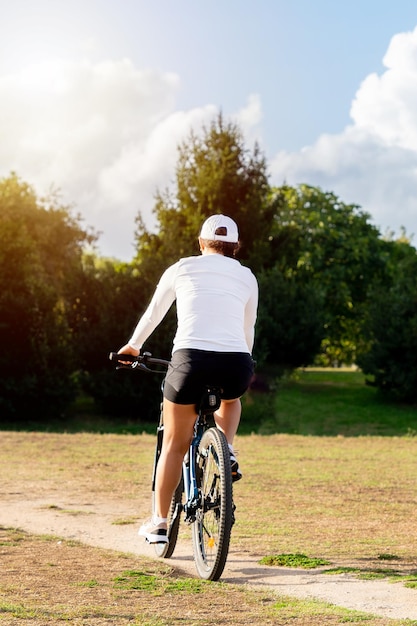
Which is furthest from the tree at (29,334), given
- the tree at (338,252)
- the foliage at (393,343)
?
the tree at (338,252)

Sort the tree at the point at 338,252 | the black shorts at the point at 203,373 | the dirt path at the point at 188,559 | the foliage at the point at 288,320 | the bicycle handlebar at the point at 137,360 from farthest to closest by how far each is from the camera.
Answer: the tree at the point at 338,252, the foliage at the point at 288,320, the bicycle handlebar at the point at 137,360, the black shorts at the point at 203,373, the dirt path at the point at 188,559

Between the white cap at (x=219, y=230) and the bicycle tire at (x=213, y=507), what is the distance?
135 cm

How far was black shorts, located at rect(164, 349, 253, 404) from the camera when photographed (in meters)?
6.49

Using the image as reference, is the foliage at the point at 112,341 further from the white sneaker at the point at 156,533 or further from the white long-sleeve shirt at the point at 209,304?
the white long-sleeve shirt at the point at 209,304

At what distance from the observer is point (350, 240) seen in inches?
1818

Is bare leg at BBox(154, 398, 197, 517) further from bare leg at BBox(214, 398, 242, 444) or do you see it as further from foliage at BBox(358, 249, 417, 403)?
foliage at BBox(358, 249, 417, 403)

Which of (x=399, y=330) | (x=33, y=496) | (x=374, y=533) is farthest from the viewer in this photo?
(x=399, y=330)

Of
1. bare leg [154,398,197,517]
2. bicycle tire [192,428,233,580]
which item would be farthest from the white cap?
bicycle tire [192,428,233,580]

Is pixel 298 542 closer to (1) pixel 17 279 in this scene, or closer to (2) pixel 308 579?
(2) pixel 308 579

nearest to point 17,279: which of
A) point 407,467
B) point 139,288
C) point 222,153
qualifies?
point 139,288

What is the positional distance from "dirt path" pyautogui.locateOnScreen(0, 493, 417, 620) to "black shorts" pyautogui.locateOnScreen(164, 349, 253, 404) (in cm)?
130

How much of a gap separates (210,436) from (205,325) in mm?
757

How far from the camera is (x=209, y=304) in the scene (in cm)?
666

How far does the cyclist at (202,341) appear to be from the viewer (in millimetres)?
6531
